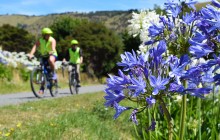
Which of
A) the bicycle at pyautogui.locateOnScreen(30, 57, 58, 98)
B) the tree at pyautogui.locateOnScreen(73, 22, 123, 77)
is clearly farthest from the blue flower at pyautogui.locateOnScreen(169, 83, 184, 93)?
the tree at pyautogui.locateOnScreen(73, 22, 123, 77)

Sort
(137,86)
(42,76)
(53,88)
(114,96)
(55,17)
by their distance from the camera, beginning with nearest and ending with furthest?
(137,86)
(114,96)
(42,76)
(53,88)
(55,17)

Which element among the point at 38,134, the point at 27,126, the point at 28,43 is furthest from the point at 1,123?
the point at 28,43

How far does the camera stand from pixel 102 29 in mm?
59281

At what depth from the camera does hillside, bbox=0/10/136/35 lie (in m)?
136

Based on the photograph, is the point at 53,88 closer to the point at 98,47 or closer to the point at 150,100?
the point at 150,100

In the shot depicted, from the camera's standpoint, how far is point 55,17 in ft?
443

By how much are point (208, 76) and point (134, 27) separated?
9.89ft

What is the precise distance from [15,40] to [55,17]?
72.8 meters

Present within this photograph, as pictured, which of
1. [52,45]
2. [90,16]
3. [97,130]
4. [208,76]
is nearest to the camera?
[208,76]

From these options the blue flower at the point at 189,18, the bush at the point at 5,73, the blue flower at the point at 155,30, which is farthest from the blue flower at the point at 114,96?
the bush at the point at 5,73

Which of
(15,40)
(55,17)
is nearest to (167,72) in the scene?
(15,40)

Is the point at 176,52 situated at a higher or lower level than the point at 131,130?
higher

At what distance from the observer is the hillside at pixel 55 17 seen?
13650 cm

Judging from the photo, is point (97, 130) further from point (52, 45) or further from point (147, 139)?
point (52, 45)
